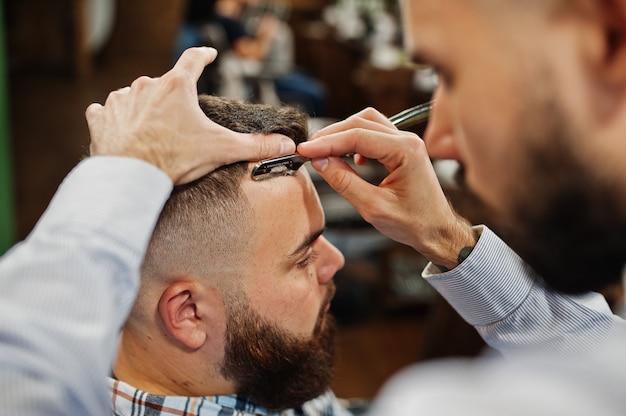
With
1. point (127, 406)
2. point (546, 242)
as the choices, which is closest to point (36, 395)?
point (127, 406)

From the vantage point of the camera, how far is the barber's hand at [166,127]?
2.79ft

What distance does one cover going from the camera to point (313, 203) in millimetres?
1200

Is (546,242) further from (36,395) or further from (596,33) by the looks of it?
(36,395)

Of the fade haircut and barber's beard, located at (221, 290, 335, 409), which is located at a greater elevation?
the fade haircut

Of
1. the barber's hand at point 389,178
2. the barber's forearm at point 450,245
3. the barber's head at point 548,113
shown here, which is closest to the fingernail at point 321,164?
the barber's hand at point 389,178

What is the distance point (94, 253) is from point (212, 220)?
35 centimetres

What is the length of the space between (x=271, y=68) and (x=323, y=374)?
410 centimetres

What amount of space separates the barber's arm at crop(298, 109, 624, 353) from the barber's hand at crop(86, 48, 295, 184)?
18cm

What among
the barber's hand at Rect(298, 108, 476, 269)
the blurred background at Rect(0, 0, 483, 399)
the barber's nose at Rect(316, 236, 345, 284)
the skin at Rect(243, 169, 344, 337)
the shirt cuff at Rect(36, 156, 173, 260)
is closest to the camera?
the shirt cuff at Rect(36, 156, 173, 260)

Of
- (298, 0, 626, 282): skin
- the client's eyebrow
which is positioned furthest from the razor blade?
(298, 0, 626, 282): skin

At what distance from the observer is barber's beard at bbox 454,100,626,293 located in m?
0.65

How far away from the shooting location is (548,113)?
65 cm

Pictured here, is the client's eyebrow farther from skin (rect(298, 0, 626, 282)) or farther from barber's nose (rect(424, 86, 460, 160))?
skin (rect(298, 0, 626, 282))

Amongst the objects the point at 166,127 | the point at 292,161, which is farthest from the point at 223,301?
the point at 166,127
